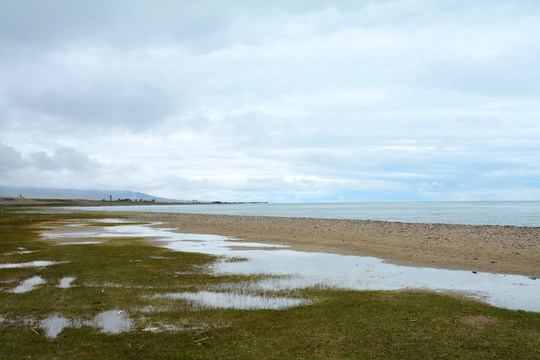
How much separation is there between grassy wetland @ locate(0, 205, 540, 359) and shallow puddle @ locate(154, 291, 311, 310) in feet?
Result: 1.52

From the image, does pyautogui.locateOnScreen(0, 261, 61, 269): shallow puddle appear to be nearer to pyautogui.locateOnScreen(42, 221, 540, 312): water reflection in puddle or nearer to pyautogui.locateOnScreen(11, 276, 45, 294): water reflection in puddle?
pyautogui.locateOnScreen(11, 276, 45, 294): water reflection in puddle

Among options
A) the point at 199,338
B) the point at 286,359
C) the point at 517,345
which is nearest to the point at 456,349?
the point at 517,345

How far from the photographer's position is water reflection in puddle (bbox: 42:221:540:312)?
54.1 feet

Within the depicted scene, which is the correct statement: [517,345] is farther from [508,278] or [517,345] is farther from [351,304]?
[508,278]

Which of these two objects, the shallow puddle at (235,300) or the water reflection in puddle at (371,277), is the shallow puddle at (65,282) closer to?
the shallow puddle at (235,300)

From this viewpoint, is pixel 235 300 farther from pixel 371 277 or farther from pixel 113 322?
pixel 371 277

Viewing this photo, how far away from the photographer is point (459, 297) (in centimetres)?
1566

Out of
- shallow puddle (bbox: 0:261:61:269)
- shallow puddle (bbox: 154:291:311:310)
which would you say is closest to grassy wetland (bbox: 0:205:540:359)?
shallow puddle (bbox: 154:291:311:310)

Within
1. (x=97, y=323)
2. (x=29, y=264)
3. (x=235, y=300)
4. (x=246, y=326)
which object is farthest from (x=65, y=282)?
(x=246, y=326)

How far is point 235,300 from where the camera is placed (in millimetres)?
15086

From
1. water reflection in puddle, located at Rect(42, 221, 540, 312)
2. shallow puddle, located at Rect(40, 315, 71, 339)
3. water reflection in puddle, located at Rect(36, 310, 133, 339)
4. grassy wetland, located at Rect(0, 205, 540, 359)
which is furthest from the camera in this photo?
water reflection in puddle, located at Rect(42, 221, 540, 312)

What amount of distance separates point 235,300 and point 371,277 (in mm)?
Result: 8237

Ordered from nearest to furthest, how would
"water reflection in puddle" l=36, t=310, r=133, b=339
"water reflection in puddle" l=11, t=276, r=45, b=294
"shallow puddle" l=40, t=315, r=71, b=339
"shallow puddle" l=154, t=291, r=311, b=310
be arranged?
"shallow puddle" l=40, t=315, r=71, b=339, "water reflection in puddle" l=36, t=310, r=133, b=339, "shallow puddle" l=154, t=291, r=311, b=310, "water reflection in puddle" l=11, t=276, r=45, b=294

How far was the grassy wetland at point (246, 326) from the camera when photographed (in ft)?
32.6
